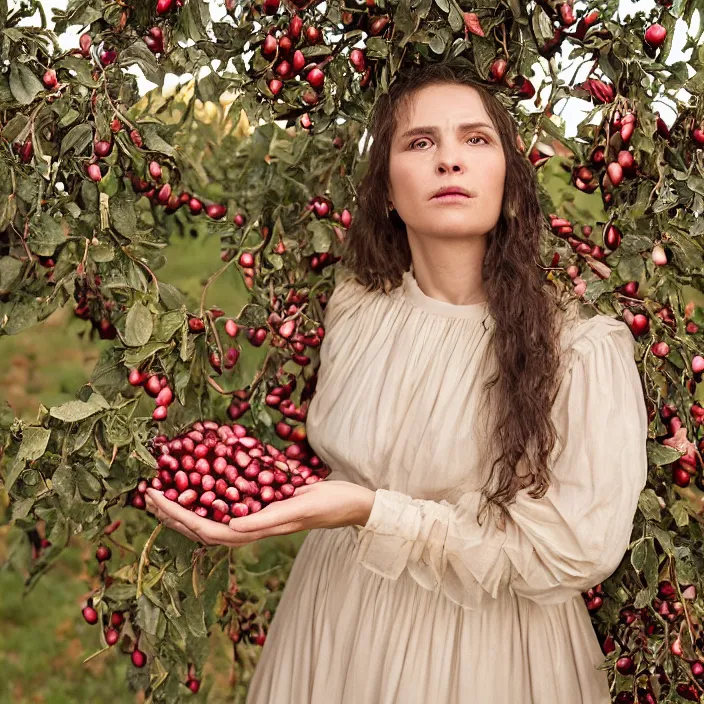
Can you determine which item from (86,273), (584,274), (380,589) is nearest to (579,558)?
(380,589)

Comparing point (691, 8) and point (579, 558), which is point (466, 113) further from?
point (579, 558)

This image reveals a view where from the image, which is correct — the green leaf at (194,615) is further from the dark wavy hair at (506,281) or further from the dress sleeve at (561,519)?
the dark wavy hair at (506,281)

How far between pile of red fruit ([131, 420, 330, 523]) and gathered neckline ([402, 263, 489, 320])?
0.36m

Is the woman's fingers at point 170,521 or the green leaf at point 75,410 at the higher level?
the green leaf at point 75,410

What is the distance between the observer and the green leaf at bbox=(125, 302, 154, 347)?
1311 mm

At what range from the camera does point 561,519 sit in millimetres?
1271

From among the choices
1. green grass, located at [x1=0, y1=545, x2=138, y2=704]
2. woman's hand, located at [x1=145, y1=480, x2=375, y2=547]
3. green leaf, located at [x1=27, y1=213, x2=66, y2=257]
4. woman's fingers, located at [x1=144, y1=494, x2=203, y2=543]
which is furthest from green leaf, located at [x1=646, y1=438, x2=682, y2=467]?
green grass, located at [x1=0, y1=545, x2=138, y2=704]

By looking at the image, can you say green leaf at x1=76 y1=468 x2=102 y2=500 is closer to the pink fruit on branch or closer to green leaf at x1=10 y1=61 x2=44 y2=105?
green leaf at x1=10 y1=61 x2=44 y2=105

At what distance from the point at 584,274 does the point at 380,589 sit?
0.60 m

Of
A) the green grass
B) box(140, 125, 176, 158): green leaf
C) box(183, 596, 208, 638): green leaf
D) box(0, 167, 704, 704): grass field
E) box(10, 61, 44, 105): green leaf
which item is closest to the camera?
box(10, 61, 44, 105): green leaf

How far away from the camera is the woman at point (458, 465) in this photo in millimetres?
1280

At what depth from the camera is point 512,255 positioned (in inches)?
56.0

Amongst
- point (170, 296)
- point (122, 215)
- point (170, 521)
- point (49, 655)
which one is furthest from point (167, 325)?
point (49, 655)

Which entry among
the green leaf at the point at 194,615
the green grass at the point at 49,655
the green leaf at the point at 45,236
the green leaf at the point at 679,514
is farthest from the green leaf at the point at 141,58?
the green grass at the point at 49,655
